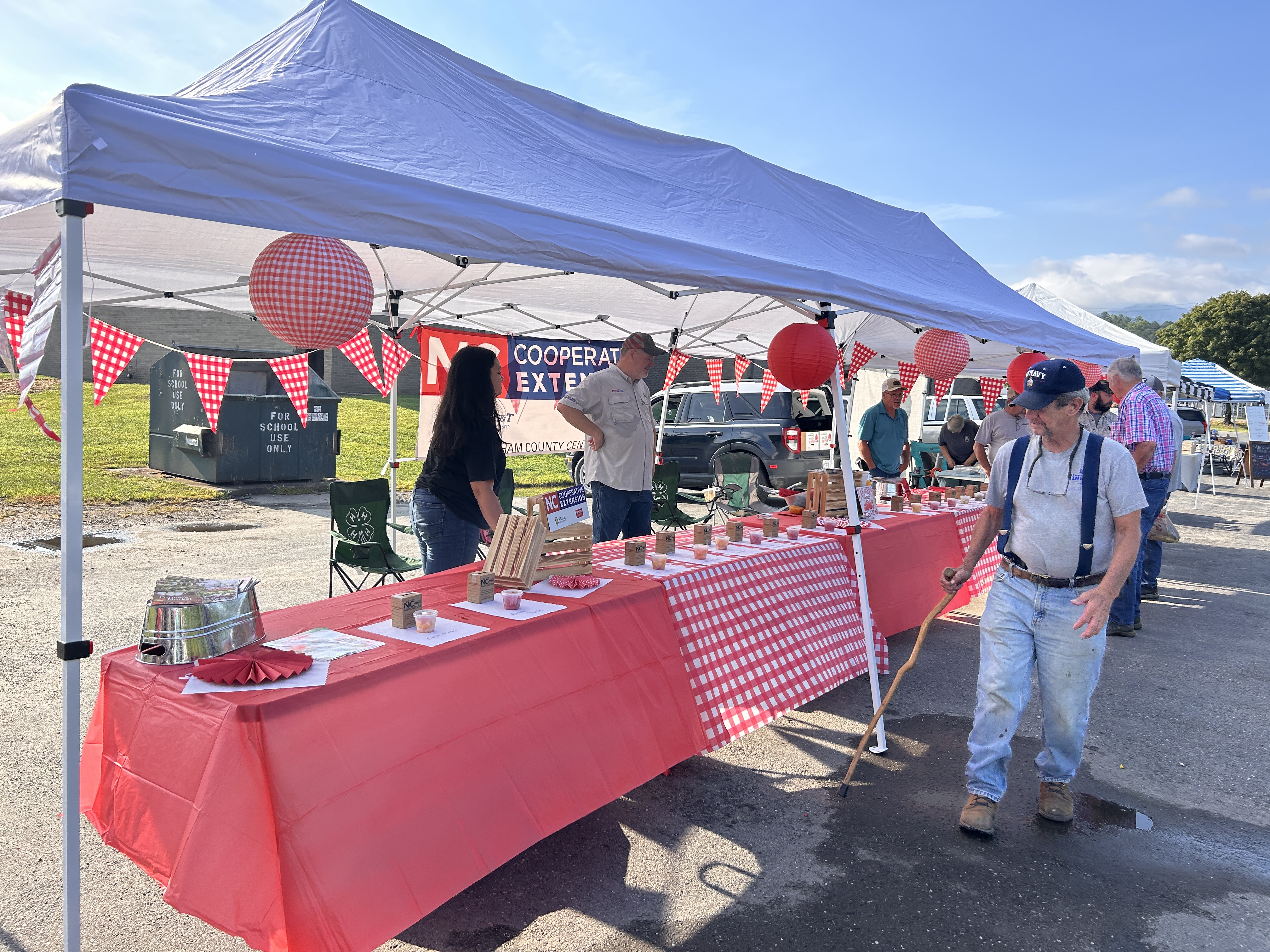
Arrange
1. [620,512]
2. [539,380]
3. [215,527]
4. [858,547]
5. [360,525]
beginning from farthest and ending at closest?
[215,527] < [539,380] < [360,525] < [620,512] < [858,547]

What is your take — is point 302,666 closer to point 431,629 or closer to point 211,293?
point 431,629

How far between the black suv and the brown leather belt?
8.19 m

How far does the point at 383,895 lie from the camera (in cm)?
221

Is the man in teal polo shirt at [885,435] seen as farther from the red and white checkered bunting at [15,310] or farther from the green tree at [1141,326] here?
the green tree at [1141,326]

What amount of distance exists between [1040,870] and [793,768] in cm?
112

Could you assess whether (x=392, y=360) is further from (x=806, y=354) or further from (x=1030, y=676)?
(x=1030, y=676)

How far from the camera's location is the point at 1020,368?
24.7 ft

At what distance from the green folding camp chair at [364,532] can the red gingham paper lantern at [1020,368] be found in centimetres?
550

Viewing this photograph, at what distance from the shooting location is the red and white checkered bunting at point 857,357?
896 centimetres

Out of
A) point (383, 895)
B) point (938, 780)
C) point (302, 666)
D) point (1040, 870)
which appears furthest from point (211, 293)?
point (1040, 870)

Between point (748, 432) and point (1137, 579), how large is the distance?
20.4ft

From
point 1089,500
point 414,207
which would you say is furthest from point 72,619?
point 1089,500

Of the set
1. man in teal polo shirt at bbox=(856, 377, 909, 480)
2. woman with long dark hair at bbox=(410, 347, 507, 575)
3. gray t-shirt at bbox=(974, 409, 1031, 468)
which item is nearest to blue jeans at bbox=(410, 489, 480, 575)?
woman with long dark hair at bbox=(410, 347, 507, 575)

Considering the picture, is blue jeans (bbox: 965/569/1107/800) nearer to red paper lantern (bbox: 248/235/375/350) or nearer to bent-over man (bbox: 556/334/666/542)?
bent-over man (bbox: 556/334/666/542)
